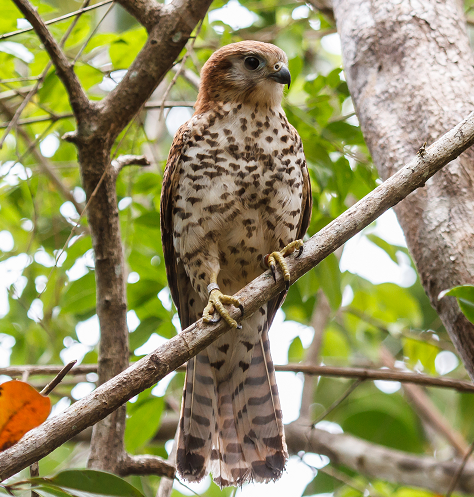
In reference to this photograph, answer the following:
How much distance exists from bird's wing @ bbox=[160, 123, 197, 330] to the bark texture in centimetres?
92

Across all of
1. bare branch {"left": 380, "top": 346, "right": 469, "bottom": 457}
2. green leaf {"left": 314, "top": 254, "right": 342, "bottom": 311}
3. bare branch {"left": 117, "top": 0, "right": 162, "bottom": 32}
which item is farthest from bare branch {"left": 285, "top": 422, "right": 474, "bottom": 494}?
bare branch {"left": 117, "top": 0, "right": 162, "bottom": 32}

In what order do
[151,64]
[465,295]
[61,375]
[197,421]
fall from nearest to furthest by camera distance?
[61,375] → [465,295] → [151,64] → [197,421]

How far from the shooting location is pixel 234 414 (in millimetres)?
2922

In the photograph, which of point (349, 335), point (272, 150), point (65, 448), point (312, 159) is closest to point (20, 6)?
point (272, 150)

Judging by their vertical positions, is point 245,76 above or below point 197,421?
above

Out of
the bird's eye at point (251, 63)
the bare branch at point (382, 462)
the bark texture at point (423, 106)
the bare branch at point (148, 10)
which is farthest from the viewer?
the bare branch at point (382, 462)

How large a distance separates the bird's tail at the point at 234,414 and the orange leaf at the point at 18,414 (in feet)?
3.57

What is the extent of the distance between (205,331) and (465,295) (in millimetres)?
841

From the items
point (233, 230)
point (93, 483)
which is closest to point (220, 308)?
point (233, 230)

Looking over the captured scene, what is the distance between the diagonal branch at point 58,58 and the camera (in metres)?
2.08

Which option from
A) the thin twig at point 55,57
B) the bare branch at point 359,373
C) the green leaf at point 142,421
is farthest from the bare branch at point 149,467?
the thin twig at point 55,57

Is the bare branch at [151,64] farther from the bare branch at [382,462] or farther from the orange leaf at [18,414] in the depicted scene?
the bare branch at [382,462]

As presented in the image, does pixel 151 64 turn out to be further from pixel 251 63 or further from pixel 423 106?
pixel 423 106

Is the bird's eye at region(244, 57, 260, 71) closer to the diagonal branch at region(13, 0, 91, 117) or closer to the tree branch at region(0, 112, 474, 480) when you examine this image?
the diagonal branch at region(13, 0, 91, 117)
